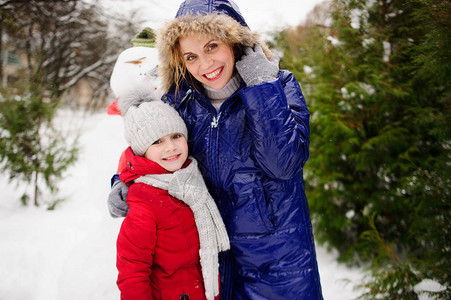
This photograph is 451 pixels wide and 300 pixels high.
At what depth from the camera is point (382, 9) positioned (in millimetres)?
2953

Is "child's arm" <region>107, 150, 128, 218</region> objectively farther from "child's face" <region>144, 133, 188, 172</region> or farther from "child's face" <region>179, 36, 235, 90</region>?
"child's face" <region>179, 36, 235, 90</region>

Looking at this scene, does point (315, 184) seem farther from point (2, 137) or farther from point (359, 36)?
point (2, 137)

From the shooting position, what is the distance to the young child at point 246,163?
1415 mm

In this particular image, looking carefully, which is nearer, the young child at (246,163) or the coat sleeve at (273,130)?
the coat sleeve at (273,130)

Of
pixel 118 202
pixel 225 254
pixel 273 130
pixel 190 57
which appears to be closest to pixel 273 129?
pixel 273 130

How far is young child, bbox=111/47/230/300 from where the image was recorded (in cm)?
133

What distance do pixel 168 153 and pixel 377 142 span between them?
249 centimetres

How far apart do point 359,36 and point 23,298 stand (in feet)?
15.0

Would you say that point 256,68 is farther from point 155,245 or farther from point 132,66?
point 132,66

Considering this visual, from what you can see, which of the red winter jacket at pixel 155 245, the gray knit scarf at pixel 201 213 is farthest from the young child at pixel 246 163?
the red winter jacket at pixel 155 245

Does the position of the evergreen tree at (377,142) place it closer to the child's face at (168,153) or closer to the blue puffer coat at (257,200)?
Answer: the blue puffer coat at (257,200)

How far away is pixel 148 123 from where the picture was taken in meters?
1.52

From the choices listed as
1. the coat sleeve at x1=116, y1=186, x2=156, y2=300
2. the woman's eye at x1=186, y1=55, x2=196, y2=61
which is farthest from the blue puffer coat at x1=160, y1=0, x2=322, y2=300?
the coat sleeve at x1=116, y1=186, x2=156, y2=300

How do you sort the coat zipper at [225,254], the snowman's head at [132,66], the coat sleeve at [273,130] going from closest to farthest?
the coat sleeve at [273,130] < the coat zipper at [225,254] < the snowman's head at [132,66]
